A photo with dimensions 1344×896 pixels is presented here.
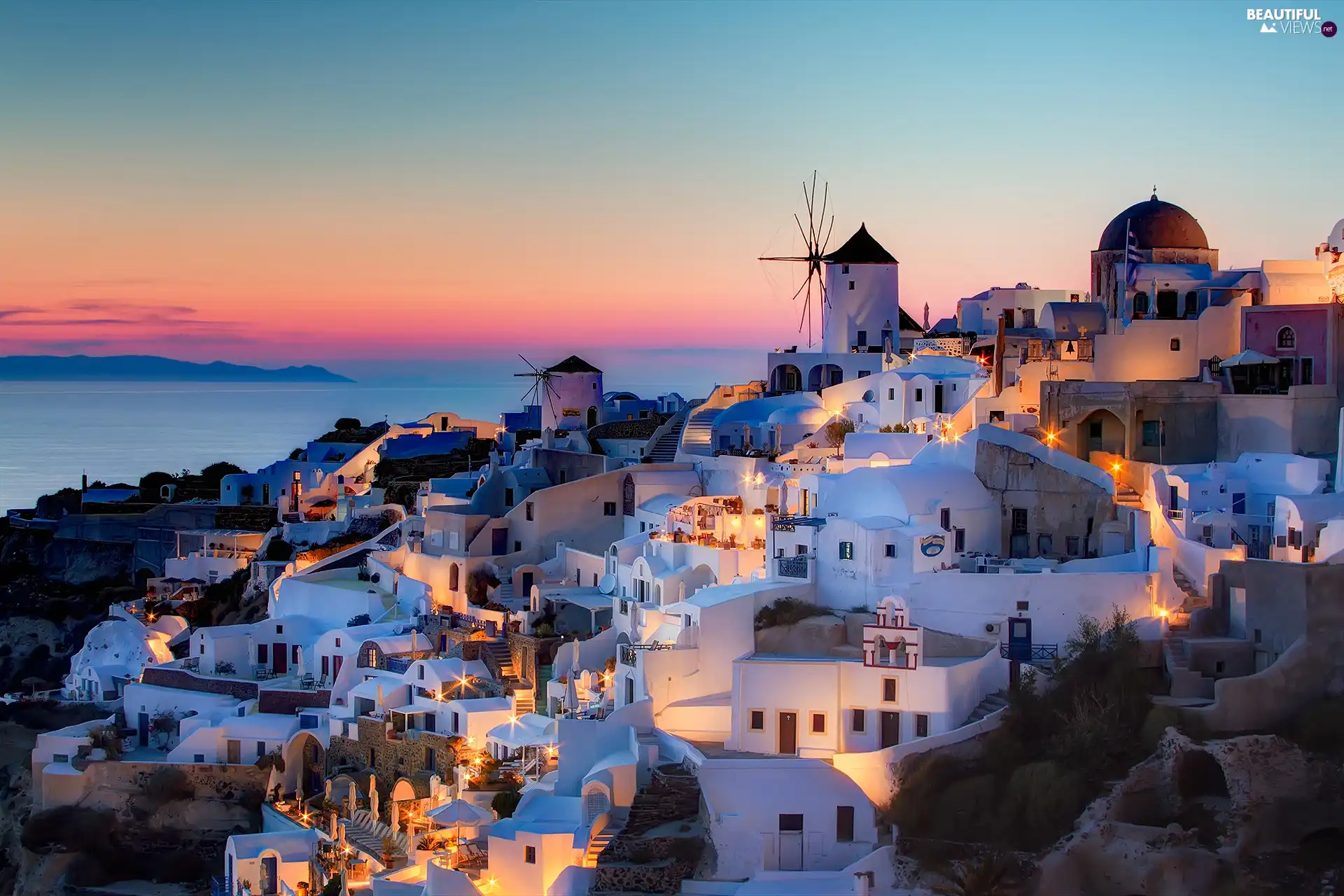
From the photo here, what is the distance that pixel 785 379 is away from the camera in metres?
40.3

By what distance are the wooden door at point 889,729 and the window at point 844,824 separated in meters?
1.07

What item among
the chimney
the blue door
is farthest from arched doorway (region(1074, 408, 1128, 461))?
the blue door

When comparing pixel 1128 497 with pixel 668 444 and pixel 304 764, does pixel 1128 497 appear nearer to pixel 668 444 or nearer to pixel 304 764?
pixel 668 444

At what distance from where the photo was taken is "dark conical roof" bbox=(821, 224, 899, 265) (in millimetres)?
41438

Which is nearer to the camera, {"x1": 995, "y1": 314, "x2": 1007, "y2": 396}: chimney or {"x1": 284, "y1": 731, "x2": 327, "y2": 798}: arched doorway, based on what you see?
{"x1": 284, "y1": 731, "x2": 327, "y2": 798}: arched doorway

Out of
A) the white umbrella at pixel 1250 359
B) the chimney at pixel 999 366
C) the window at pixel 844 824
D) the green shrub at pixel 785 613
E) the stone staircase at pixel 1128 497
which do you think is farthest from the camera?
the chimney at pixel 999 366

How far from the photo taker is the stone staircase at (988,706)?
72.9ft

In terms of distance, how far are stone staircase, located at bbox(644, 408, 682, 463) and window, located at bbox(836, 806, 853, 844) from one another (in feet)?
49.4

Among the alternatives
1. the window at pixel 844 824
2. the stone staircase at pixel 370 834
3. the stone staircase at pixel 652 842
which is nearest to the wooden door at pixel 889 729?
the window at pixel 844 824

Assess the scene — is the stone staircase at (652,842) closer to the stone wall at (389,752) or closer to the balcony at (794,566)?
the balcony at (794,566)

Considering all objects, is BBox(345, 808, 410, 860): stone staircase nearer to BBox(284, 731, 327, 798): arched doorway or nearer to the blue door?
BBox(284, 731, 327, 798): arched doorway

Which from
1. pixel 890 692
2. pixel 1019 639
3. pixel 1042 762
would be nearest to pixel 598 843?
pixel 890 692

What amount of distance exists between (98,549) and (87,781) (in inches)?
849

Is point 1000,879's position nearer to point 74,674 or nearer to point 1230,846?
point 1230,846
